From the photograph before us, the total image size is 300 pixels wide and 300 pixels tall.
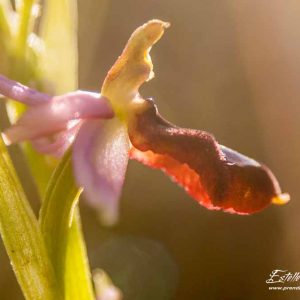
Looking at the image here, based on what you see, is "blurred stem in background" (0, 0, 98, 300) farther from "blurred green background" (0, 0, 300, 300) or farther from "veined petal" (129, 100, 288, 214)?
"blurred green background" (0, 0, 300, 300)

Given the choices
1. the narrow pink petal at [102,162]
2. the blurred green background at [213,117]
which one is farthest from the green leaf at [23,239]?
the blurred green background at [213,117]

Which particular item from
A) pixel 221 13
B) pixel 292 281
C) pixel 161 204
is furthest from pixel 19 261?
pixel 221 13

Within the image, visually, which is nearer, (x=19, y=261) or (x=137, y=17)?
(x=19, y=261)

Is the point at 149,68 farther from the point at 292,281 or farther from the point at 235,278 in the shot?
the point at 235,278

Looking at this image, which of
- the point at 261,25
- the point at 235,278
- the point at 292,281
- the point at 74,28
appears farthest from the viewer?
the point at 261,25

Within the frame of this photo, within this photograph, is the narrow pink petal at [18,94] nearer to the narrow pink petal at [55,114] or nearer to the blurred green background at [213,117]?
the narrow pink petal at [55,114]

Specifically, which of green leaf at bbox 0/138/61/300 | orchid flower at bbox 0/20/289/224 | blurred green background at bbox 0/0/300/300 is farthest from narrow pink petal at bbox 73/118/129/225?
blurred green background at bbox 0/0/300/300

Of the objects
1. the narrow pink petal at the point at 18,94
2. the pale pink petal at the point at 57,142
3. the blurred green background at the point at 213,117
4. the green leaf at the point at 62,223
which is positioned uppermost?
the narrow pink petal at the point at 18,94
